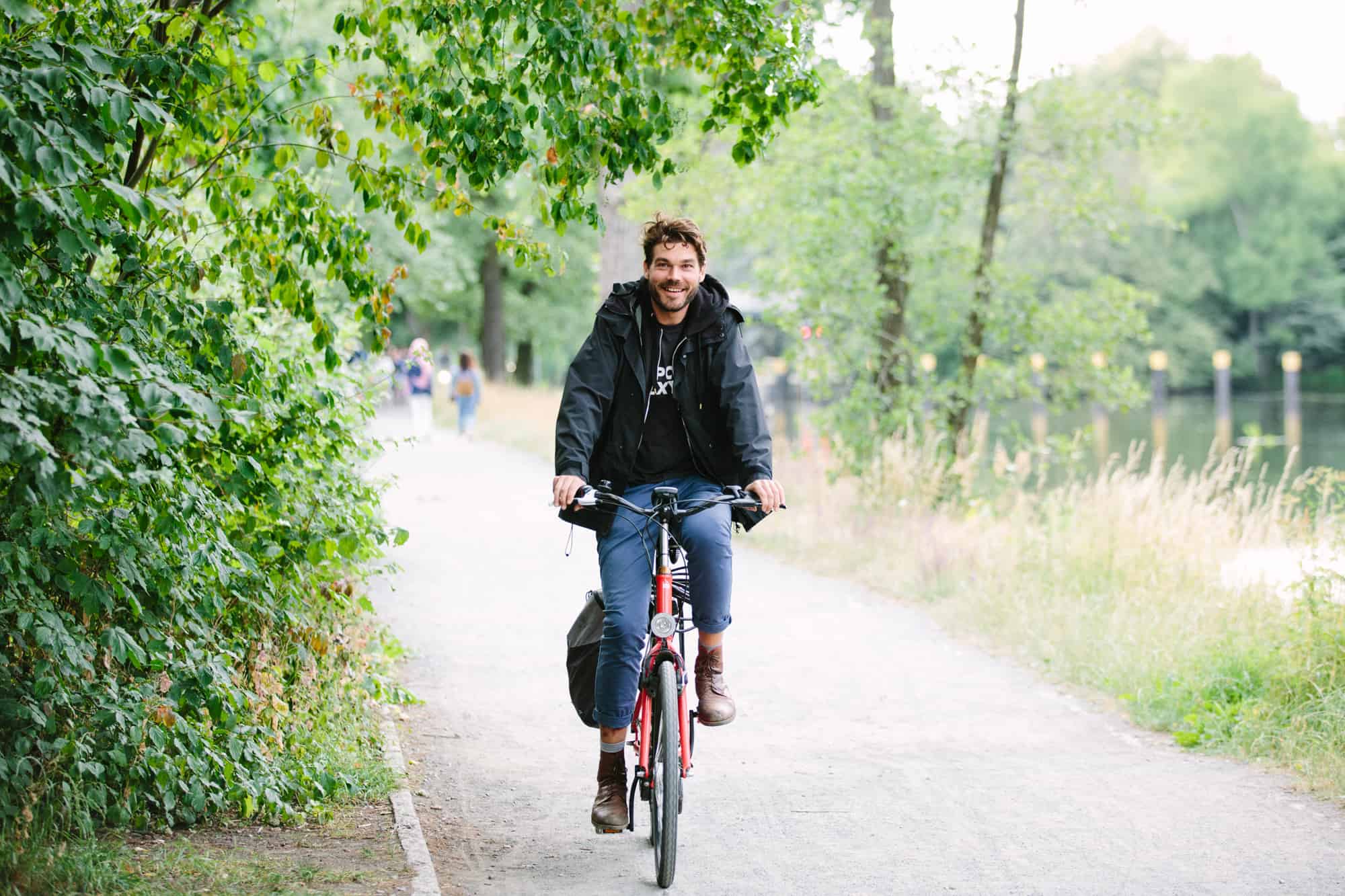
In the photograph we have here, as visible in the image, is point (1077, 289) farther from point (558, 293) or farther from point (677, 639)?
point (558, 293)

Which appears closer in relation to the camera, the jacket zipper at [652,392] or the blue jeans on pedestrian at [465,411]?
the jacket zipper at [652,392]

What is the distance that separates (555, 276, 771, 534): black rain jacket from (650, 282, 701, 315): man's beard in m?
0.04

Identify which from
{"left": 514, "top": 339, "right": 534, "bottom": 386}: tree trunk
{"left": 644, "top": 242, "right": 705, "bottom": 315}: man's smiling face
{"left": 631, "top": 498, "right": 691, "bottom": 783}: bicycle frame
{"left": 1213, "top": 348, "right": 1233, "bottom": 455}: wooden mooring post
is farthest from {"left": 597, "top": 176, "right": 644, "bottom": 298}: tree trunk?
{"left": 514, "top": 339, "right": 534, "bottom": 386}: tree trunk

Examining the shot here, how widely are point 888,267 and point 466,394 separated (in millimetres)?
13046

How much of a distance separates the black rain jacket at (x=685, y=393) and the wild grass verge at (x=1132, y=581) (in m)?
3.01

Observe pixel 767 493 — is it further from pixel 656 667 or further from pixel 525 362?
pixel 525 362

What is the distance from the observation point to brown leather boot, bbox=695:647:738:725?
4875 mm

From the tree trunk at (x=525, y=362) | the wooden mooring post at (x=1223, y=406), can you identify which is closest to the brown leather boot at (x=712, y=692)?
the wooden mooring post at (x=1223, y=406)

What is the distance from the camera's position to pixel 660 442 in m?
4.96

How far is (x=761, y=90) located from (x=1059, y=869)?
3.25 m

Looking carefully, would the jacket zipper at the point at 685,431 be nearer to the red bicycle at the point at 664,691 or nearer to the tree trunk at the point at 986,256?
the red bicycle at the point at 664,691

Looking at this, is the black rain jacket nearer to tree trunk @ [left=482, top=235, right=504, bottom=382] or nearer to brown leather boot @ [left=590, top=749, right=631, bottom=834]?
brown leather boot @ [left=590, top=749, right=631, bottom=834]

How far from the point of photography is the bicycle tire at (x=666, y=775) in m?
4.57

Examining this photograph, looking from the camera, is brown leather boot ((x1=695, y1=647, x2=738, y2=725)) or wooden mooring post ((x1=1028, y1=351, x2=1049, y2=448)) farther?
wooden mooring post ((x1=1028, y1=351, x2=1049, y2=448))
